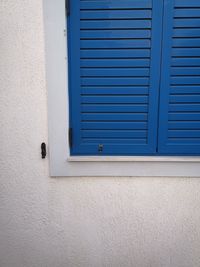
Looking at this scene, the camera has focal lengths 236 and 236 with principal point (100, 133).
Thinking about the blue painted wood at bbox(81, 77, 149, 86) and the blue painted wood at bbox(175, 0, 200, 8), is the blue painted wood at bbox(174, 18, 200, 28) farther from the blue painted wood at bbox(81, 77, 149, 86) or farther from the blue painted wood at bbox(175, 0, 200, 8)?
the blue painted wood at bbox(81, 77, 149, 86)

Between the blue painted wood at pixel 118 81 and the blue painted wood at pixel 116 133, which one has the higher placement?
the blue painted wood at pixel 118 81

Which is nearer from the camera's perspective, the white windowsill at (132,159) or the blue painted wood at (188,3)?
the blue painted wood at (188,3)

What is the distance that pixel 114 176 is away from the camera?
2059 mm

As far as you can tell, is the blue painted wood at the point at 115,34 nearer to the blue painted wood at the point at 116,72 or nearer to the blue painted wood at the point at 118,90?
the blue painted wood at the point at 116,72

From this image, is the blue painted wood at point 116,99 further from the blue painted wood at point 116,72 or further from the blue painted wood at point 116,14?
the blue painted wood at point 116,14

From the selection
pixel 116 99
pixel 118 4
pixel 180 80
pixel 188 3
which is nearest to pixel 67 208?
pixel 116 99

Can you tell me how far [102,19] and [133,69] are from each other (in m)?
0.46

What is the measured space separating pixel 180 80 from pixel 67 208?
1.48 m

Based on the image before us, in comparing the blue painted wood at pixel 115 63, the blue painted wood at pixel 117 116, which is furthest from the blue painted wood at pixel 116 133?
the blue painted wood at pixel 115 63

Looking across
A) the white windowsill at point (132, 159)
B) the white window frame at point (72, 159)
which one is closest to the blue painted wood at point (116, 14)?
the white window frame at point (72, 159)

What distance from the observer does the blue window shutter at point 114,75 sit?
185 centimetres

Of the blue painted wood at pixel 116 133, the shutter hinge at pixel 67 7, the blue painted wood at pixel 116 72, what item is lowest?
the blue painted wood at pixel 116 133

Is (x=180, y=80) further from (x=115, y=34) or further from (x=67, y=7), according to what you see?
(x=67, y=7)

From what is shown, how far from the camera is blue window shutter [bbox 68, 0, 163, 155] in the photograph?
185 centimetres
